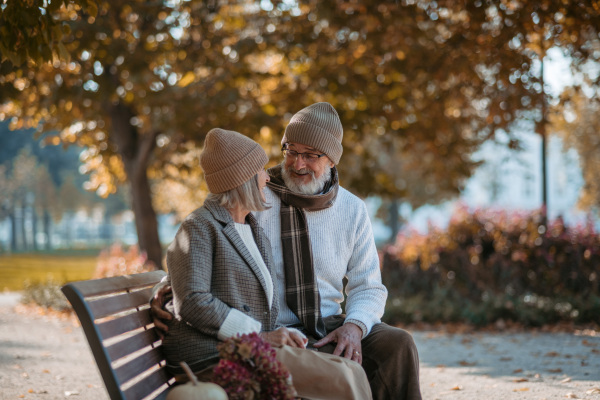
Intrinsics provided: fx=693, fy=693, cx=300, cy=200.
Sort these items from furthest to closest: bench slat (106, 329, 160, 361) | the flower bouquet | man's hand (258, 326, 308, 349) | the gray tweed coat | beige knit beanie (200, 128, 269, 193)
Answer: beige knit beanie (200, 128, 269, 193) → man's hand (258, 326, 308, 349) → the gray tweed coat → bench slat (106, 329, 160, 361) → the flower bouquet

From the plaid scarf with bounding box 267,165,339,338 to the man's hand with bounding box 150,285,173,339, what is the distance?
0.73 meters

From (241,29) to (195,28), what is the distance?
1000mm

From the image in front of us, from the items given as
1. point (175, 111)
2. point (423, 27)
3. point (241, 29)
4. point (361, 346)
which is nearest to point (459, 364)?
point (361, 346)

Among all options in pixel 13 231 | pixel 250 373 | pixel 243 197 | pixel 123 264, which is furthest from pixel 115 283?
pixel 13 231

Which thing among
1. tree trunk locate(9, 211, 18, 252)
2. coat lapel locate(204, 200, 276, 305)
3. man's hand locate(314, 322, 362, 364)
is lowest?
Result: tree trunk locate(9, 211, 18, 252)

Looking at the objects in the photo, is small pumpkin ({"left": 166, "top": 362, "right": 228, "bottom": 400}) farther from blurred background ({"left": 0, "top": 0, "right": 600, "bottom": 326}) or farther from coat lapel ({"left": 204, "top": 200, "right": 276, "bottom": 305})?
blurred background ({"left": 0, "top": 0, "right": 600, "bottom": 326})

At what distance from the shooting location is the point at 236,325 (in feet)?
9.92

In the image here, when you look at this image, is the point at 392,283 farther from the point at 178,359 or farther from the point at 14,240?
the point at 14,240

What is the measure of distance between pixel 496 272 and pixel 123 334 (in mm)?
8590

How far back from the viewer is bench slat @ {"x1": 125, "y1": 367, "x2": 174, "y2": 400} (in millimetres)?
2904

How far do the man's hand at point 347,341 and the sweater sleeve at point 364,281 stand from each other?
0.26 feet

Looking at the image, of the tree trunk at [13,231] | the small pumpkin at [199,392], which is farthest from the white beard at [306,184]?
the tree trunk at [13,231]

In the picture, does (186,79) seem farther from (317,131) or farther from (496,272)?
(317,131)

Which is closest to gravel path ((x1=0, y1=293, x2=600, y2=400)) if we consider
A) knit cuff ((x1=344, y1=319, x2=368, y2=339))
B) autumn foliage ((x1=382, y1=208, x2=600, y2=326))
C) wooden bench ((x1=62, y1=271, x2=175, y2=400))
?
autumn foliage ((x1=382, y1=208, x2=600, y2=326))
